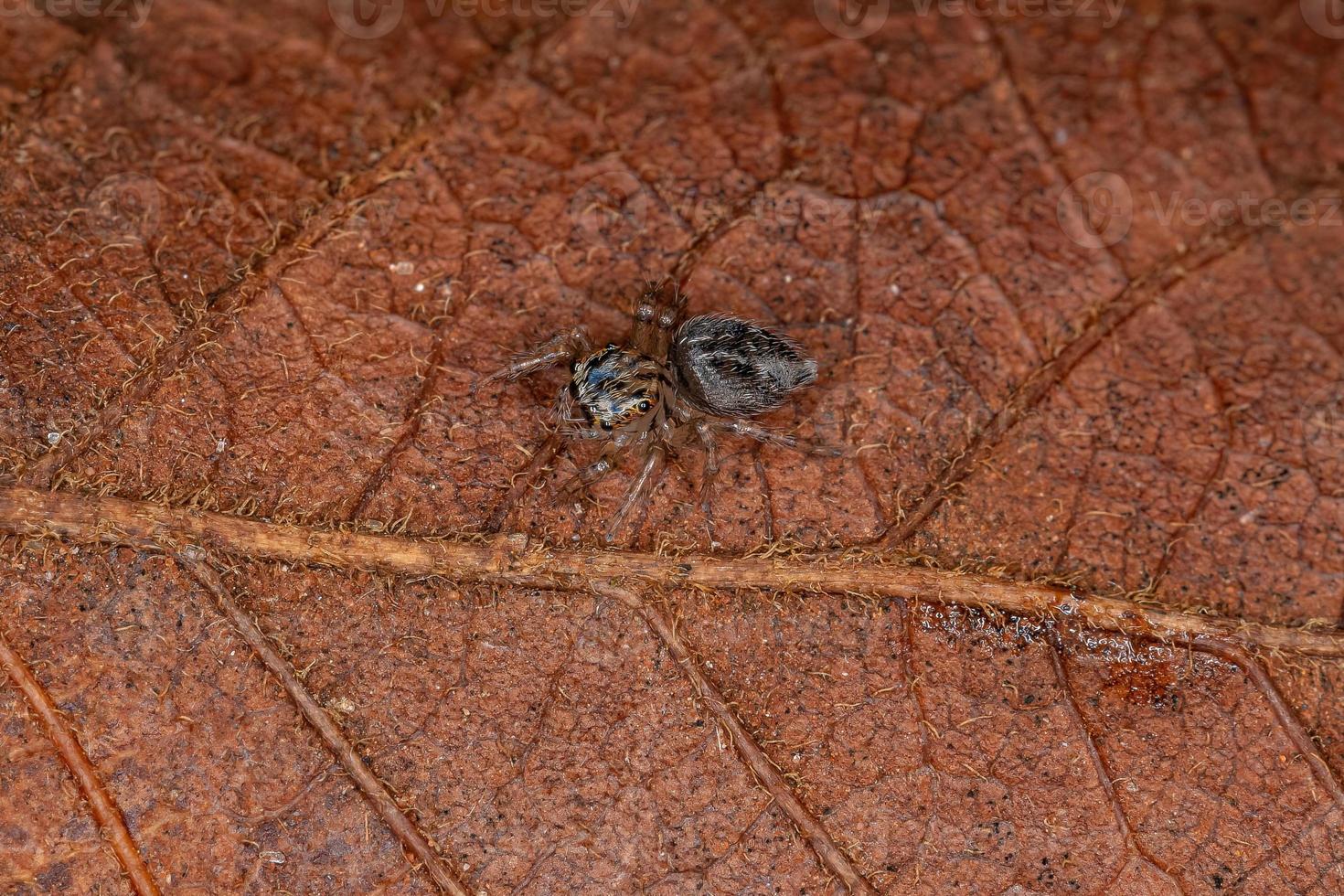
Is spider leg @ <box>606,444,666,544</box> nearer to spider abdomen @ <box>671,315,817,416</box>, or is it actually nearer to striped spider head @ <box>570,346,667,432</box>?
striped spider head @ <box>570,346,667,432</box>

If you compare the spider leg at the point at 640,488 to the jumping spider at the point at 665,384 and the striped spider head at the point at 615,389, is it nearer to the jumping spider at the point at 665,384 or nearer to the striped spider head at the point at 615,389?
the jumping spider at the point at 665,384

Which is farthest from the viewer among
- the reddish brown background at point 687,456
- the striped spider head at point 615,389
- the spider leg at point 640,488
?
the striped spider head at point 615,389

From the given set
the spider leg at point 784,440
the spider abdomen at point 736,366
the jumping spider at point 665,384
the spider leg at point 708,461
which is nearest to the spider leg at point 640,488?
the jumping spider at point 665,384

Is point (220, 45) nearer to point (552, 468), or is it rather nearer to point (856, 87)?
point (552, 468)

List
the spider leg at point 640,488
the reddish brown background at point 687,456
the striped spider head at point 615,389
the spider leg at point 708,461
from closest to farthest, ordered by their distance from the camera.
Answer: the reddish brown background at point 687,456
the spider leg at point 640,488
the spider leg at point 708,461
the striped spider head at point 615,389

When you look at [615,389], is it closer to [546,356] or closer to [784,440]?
[546,356]

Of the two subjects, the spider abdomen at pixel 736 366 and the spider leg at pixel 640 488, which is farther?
the spider abdomen at pixel 736 366

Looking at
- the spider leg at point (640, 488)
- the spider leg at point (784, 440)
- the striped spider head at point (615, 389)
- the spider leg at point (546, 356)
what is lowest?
the spider leg at point (784, 440)
